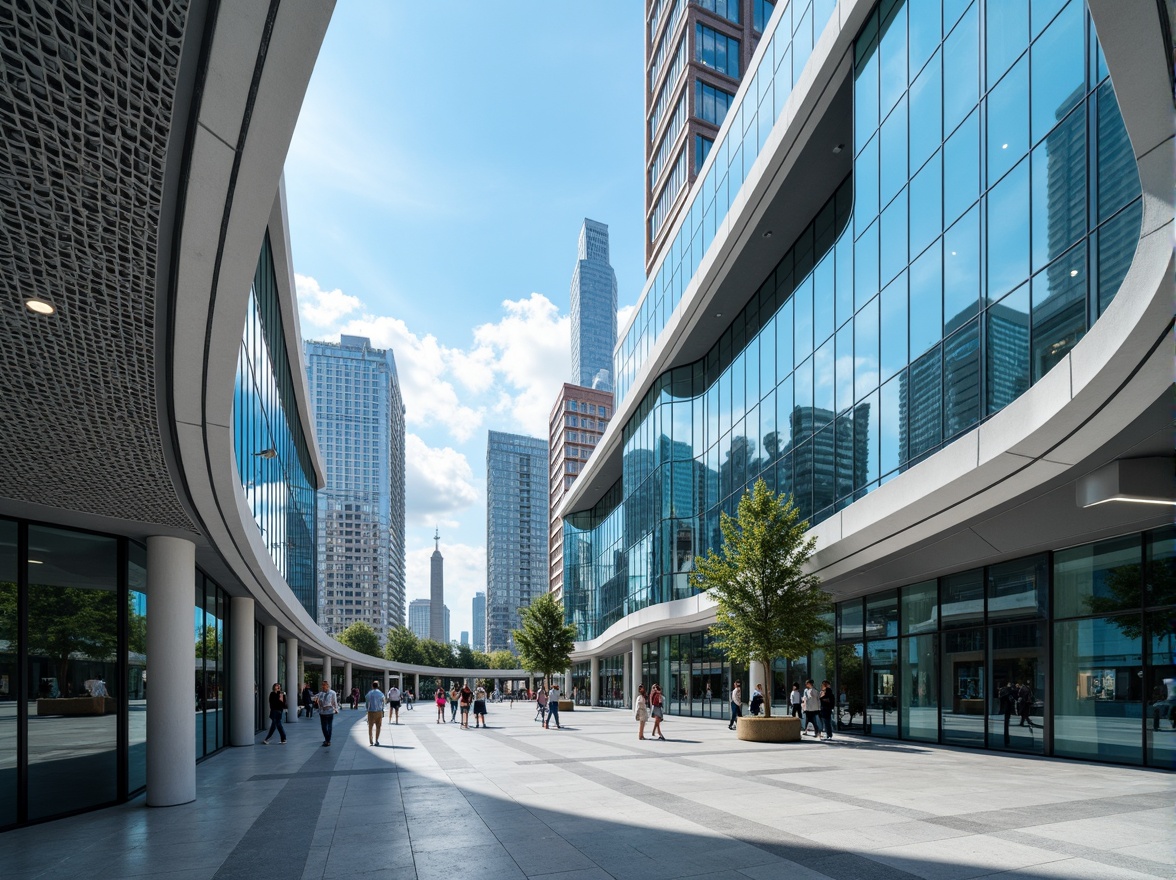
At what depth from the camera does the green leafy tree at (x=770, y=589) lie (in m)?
22.0

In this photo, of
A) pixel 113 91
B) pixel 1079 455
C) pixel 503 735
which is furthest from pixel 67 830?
pixel 503 735

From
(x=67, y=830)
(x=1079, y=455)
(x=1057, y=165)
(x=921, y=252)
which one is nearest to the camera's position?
(x=67, y=830)

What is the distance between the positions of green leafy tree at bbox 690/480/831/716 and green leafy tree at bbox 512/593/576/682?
27038 millimetres

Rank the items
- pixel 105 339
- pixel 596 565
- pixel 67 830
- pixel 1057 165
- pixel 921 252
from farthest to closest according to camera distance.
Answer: pixel 596 565
pixel 921 252
pixel 1057 165
pixel 67 830
pixel 105 339

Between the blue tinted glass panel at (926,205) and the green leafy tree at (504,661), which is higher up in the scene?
the blue tinted glass panel at (926,205)

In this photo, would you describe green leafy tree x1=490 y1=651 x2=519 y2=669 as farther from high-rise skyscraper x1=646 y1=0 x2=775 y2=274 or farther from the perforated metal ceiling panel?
the perforated metal ceiling panel

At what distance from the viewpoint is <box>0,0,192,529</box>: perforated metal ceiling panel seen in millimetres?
3826

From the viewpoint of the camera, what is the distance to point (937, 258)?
17.9 m

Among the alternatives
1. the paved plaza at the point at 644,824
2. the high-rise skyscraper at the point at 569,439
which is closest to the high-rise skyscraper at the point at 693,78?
the paved plaza at the point at 644,824

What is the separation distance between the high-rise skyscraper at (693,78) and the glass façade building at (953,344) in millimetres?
14657

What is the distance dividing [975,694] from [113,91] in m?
19.9

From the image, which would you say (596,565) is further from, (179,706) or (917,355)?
(179,706)

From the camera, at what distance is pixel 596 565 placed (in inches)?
2362

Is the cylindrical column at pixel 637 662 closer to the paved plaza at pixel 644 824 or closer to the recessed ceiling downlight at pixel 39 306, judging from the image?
the paved plaza at pixel 644 824
